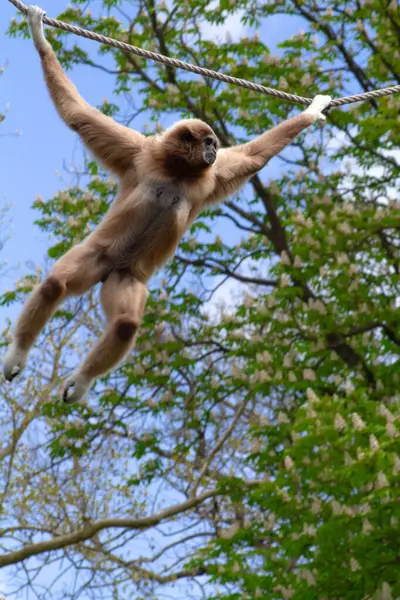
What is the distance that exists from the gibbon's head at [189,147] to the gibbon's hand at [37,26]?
3.50 feet

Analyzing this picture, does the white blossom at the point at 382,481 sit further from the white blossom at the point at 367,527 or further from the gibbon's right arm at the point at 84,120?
the gibbon's right arm at the point at 84,120

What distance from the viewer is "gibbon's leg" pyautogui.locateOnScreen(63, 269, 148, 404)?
5.22 m

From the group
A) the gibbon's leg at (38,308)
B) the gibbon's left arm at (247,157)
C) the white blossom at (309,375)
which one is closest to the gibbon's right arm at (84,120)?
the gibbon's left arm at (247,157)

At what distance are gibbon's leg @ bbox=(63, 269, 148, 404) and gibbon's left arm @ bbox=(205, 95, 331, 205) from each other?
1208mm

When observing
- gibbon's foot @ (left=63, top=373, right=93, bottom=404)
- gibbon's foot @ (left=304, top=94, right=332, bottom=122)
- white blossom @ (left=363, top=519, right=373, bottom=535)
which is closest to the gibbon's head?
gibbon's foot @ (left=304, top=94, right=332, bottom=122)

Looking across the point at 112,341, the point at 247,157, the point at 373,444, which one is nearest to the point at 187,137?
the point at 247,157

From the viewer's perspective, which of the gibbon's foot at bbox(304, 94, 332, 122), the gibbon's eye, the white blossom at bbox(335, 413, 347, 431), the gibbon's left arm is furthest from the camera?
the white blossom at bbox(335, 413, 347, 431)

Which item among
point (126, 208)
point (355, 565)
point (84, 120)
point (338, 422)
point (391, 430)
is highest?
point (84, 120)

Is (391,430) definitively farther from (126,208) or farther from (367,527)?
(126,208)

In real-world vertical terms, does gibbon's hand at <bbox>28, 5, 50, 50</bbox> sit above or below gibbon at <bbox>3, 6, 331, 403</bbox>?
above

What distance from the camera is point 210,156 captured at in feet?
18.6

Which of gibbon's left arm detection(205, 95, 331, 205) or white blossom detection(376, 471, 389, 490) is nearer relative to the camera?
gibbon's left arm detection(205, 95, 331, 205)

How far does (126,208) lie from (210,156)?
68cm

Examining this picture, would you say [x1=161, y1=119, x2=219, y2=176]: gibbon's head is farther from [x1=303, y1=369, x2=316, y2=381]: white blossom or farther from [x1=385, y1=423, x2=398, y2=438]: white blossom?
[x1=303, y1=369, x2=316, y2=381]: white blossom
